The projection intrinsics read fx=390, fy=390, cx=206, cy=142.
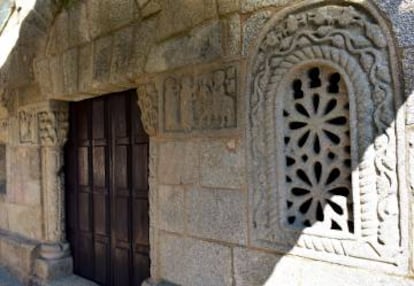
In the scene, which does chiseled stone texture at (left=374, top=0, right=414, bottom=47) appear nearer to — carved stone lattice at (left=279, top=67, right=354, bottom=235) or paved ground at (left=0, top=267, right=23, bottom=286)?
carved stone lattice at (left=279, top=67, right=354, bottom=235)

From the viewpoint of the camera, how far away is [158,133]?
2367mm

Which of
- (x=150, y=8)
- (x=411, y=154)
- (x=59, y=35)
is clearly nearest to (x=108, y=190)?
(x=59, y=35)

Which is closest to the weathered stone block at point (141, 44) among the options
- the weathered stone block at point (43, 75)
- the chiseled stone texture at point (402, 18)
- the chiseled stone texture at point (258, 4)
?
the chiseled stone texture at point (258, 4)

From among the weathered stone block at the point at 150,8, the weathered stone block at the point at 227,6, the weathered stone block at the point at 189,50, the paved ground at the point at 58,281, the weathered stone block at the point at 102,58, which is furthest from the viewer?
the paved ground at the point at 58,281

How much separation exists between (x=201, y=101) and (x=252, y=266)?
2.90 ft

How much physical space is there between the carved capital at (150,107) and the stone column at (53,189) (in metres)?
1.31

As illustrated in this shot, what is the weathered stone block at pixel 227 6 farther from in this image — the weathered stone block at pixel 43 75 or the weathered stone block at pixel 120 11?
the weathered stone block at pixel 43 75

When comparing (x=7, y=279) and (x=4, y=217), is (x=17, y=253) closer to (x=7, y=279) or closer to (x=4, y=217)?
(x=7, y=279)

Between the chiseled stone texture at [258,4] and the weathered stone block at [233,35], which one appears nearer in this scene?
the chiseled stone texture at [258,4]

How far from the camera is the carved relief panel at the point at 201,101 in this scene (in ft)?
6.43

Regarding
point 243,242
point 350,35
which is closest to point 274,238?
point 243,242

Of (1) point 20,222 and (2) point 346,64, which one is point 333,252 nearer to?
(2) point 346,64

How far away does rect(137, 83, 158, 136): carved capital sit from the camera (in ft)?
7.79

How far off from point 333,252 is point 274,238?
0.91 ft
